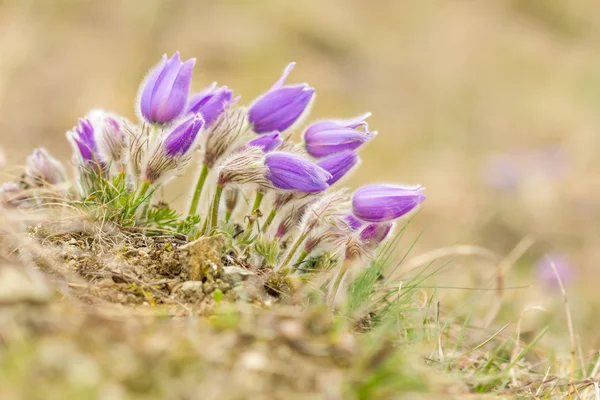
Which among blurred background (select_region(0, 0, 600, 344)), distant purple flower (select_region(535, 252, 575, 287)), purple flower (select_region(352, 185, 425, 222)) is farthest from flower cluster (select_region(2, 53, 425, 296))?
blurred background (select_region(0, 0, 600, 344))

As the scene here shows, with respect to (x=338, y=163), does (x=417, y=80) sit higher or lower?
higher

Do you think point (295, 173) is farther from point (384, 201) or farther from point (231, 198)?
point (231, 198)

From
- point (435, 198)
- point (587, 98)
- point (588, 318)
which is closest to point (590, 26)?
point (587, 98)

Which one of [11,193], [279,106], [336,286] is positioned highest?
[279,106]

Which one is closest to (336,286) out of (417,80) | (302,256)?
(302,256)

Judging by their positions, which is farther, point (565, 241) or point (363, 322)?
point (565, 241)

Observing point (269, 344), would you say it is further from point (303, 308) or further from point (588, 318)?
point (588, 318)

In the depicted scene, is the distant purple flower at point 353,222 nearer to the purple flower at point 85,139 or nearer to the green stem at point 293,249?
the green stem at point 293,249
